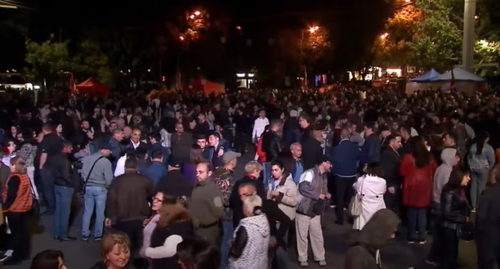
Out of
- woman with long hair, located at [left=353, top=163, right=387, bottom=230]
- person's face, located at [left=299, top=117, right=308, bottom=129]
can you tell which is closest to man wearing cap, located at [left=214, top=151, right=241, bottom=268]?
woman with long hair, located at [left=353, top=163, right=387, bottom=230]

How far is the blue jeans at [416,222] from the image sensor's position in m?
11.0

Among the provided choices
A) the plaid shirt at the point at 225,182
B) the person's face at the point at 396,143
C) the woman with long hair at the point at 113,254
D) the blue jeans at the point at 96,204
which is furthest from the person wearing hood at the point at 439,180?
the woman with long hair at the point at 113,254

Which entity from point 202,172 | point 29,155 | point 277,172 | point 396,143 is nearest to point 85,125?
point 29,155

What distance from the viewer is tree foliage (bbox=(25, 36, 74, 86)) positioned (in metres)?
50.7

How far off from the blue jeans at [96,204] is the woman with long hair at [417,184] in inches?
180

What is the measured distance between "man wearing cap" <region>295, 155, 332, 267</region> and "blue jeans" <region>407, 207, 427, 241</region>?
1.97m

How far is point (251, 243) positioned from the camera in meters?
6.47

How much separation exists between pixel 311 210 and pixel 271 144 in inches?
185

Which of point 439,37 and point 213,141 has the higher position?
point 439,37

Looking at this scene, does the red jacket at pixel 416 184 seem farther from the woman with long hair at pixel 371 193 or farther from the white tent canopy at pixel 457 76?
the white tent canopy at pixel 457 76

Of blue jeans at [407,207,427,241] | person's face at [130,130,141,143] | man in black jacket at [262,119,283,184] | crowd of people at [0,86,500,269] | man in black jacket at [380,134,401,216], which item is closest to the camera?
crowd of people at [0,86,500,269]

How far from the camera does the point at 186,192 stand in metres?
8.50

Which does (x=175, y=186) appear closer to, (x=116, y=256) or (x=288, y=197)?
(x=288, y=197)

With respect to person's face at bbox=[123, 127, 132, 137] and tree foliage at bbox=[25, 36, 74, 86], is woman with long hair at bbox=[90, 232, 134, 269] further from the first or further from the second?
tree foliage at bbox=[25, 36, 74, 86]
